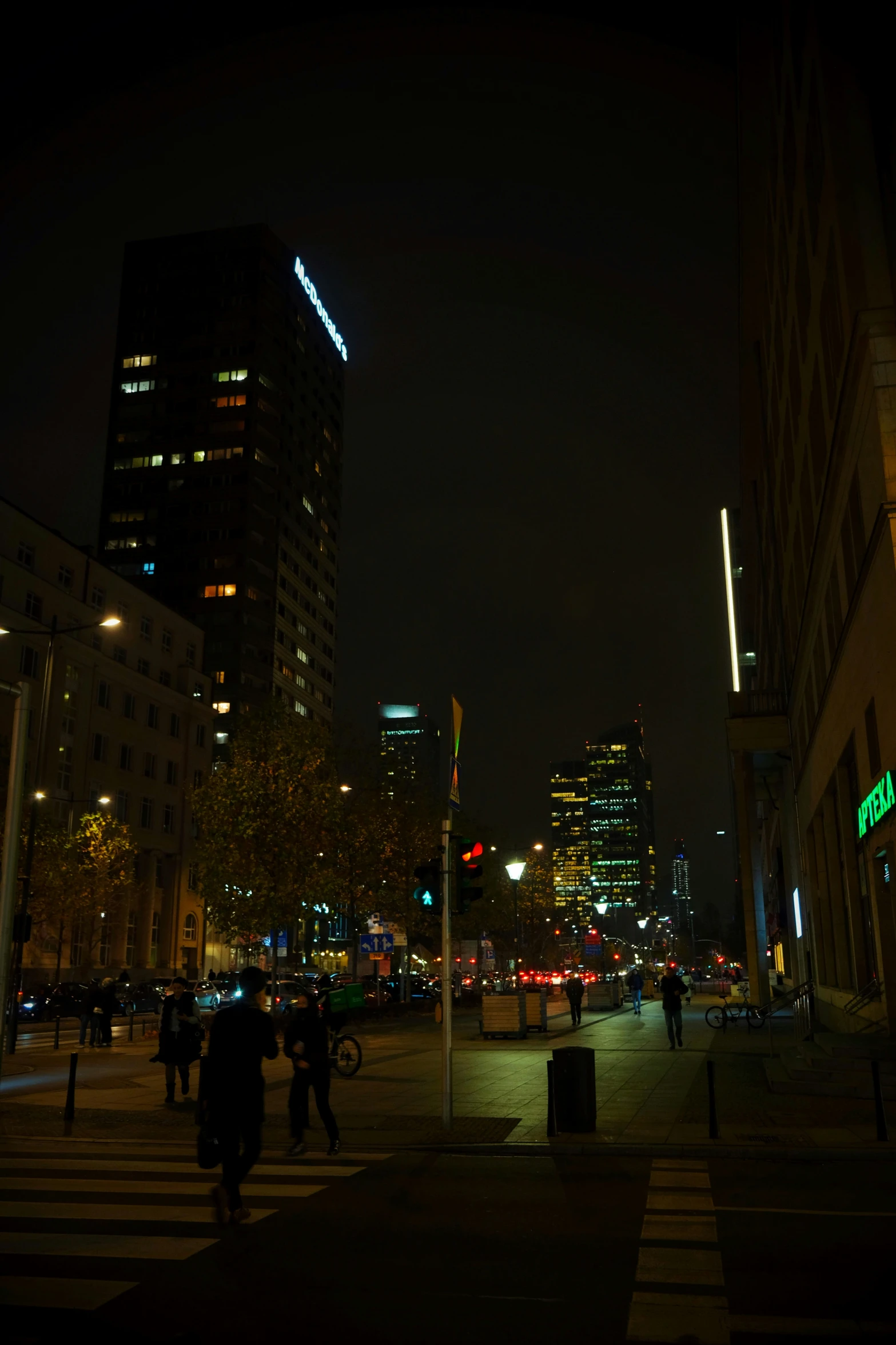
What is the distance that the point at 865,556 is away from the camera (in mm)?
20453

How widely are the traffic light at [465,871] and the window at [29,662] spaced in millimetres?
49347

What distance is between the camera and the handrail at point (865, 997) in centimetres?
2350

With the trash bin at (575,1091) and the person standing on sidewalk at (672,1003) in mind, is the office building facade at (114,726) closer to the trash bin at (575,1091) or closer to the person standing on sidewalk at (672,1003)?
the person standing on sidewalk at (672,1003)

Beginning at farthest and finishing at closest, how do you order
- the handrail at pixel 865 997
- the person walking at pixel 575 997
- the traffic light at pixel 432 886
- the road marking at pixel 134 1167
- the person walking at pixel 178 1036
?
the person walking at pixel 575 997 < the handrail at pixel 865 997 < the person walking at pixel 178 1036 < the traffic light at pixel 432 886 < the road marking at pixel 134 1167

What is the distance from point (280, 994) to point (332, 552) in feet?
295

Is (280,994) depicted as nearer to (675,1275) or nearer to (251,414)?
(675,1275)

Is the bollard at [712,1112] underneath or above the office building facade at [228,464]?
underneath

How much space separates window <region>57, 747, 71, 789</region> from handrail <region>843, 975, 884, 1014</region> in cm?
4890

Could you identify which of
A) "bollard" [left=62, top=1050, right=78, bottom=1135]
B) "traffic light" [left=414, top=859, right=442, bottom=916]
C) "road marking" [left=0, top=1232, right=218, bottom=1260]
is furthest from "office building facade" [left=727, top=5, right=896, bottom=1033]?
"road marking" [left=0, top=1232, right=218, bottom=1260]

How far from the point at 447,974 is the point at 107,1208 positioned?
17.9ft

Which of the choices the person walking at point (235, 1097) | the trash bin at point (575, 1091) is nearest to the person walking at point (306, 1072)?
the trash bin at point (575, 1091)

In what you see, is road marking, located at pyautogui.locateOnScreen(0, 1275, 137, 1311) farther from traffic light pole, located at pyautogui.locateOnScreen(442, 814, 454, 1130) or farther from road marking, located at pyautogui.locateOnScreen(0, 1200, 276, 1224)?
traffic light pole, located at pyautogui.locateOnScreen(442, 814, 454, 1130)

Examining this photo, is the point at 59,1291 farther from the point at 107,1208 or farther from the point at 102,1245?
the point at 107,1208

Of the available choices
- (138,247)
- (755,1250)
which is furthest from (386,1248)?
(138,247)
